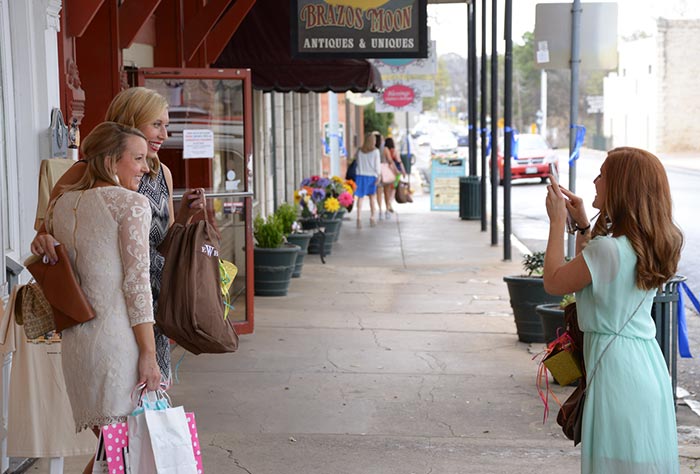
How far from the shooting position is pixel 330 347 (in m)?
8.77

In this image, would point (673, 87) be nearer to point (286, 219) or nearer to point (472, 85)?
point (472, 85)

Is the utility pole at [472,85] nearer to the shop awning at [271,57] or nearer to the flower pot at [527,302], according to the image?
the shop awning at [271,57]

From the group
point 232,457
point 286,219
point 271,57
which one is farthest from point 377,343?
point 286,219

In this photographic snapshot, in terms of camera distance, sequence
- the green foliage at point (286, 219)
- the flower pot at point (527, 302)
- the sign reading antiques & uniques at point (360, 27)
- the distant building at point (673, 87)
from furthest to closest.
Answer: the distant building at point (673, 87) < the green foliage at point (286, 219) < the sign reading antiques & uniques at point (360, 27) < the flower pot at point (527, 302)

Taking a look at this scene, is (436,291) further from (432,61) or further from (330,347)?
(432,61)

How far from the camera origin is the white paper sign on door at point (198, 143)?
860 cm

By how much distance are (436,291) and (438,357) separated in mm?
3744

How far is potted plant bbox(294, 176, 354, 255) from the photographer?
1485 cm

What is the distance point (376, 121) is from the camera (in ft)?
150

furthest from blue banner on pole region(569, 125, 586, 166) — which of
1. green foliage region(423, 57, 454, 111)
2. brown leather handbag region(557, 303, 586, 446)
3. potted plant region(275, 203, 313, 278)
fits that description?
green foliage region(423, 57, 454, 111)

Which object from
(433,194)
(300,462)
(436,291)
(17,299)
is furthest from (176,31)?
(433,194)

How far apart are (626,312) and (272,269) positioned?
311 inches

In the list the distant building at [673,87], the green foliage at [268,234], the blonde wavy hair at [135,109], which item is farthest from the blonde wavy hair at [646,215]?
the distant building at [673,87]

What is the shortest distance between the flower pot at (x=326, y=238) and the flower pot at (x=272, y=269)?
3.39 metres
